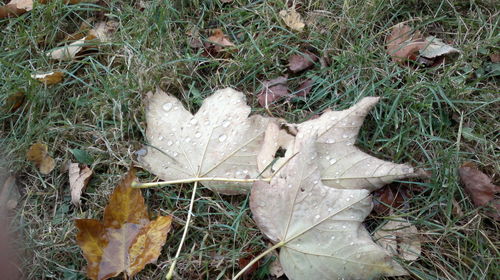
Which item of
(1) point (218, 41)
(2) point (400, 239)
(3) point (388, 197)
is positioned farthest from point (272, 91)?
(2) point (400, 239)

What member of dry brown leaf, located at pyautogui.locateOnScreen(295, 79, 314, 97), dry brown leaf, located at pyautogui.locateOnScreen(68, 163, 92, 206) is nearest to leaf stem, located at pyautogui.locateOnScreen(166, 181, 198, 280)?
dry brown leaf, located at pyautogui.locateOnScreen(68, 163, 92, 206)

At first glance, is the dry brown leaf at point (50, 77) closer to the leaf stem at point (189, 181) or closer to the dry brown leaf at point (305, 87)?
the leaf stem at point (189, 181)

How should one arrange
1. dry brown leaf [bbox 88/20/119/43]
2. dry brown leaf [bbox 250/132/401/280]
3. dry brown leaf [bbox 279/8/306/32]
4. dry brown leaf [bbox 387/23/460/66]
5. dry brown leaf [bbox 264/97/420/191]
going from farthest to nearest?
dry brown leaf [bbox 88/20/119/43], dry brown leaf [bbox 279/8/306/32], dry brown leaf [bbox 387/23/460/66], dry brown leaf [bbox 264/97/420/191], dry brown leaf [bbox 250/132/401/280]

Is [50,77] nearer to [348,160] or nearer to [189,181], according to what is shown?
[189,181]

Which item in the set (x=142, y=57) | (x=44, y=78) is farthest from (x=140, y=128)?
(x=44, y=78)

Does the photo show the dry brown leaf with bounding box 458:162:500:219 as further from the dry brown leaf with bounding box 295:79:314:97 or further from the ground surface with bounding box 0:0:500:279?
the dry brown leaf with bounding box 295:79:314:97

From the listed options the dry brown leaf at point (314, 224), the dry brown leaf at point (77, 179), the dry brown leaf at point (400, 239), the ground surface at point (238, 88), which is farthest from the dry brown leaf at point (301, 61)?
the dry brown leaf at point (77, 179)

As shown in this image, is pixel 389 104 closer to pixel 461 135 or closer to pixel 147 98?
pixel 461 135
